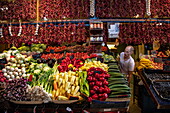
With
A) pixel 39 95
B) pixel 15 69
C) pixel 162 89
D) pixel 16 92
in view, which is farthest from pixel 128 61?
pixel 16 92

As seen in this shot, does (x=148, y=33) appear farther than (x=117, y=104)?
Yes

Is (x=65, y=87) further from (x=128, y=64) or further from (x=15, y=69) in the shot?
(x=128, y=64)

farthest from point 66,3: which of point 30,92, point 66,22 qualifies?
point 30,92

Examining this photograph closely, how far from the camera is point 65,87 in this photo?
9.96 feet

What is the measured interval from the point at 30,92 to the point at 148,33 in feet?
→ 18.3

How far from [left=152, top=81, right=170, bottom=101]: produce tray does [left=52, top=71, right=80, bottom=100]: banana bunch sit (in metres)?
1.45

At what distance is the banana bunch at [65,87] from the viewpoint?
A: 293 centimetres

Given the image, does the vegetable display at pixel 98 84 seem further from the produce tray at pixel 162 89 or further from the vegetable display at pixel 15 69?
the vegetable display at pixel 15 69

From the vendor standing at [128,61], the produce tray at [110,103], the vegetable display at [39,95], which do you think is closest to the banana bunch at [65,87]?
the vegetable display at [39,95]

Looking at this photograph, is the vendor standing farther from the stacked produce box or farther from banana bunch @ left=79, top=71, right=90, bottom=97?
banana bunch @ left=79, top=71, right=90, bottom=97

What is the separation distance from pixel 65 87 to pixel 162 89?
183 cm

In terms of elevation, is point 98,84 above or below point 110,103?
above

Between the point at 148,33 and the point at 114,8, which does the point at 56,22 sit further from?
the point at 148,33

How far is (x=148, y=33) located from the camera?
22.9ft
